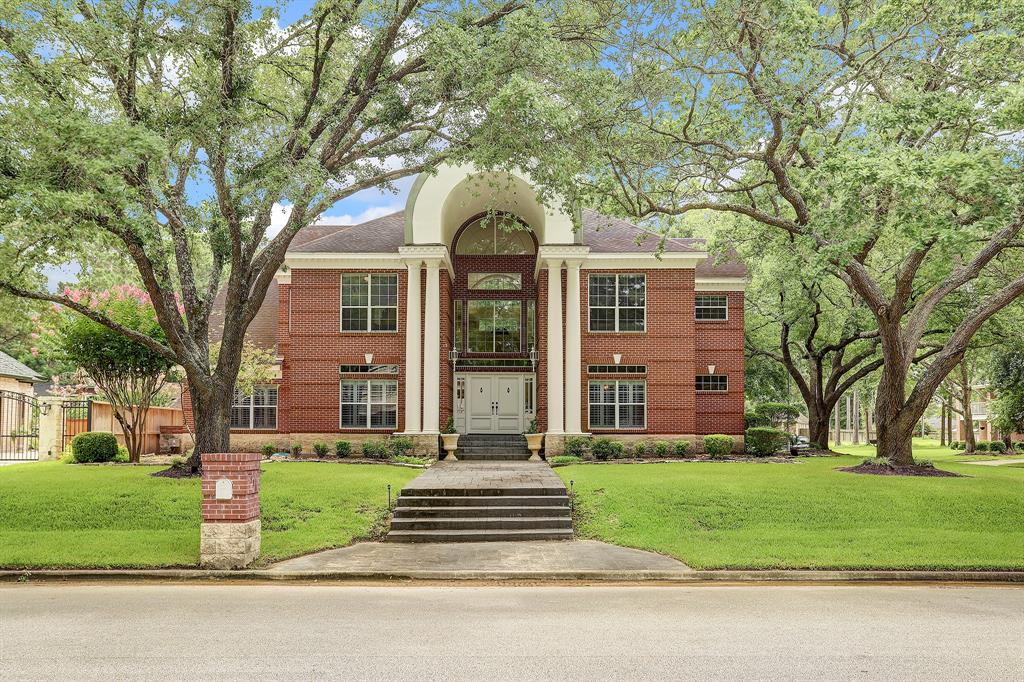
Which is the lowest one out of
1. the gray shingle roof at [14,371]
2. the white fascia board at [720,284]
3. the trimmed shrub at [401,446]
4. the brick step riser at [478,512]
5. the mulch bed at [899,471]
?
the brick step riser at [478,512]

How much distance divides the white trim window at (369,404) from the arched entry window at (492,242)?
5.74 meters

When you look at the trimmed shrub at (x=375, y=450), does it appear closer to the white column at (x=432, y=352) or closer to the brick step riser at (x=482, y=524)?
the white column at (x=432, y=352)

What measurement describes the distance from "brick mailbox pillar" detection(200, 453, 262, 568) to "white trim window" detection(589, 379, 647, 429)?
51.7 ft

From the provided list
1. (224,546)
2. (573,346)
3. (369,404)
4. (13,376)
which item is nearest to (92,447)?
(369,404)

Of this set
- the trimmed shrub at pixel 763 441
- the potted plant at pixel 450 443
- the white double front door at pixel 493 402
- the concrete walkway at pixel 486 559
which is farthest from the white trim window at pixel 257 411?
the trimmed shrub at pixel 763 441

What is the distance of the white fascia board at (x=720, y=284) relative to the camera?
27047mm

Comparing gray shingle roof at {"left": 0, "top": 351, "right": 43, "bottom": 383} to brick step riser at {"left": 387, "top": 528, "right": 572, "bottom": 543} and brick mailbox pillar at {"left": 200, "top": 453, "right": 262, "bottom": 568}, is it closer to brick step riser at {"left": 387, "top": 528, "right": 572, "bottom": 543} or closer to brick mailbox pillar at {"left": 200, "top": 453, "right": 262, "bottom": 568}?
brick step riser at {"left": 387, "top": 528, "right": 572, "bottom": 543}

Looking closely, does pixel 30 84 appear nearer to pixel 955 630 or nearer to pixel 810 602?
pixel 810 602

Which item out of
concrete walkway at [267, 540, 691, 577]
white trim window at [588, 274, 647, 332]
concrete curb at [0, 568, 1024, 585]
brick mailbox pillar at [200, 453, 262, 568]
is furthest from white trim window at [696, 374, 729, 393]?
brick mailbox pillar at [200, 453, 262, 568]

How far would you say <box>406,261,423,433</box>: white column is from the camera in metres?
23.5

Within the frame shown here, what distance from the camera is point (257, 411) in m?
24.9

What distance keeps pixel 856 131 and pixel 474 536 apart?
1318cm

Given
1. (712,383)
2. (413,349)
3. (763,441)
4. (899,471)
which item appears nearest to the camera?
(899,471)

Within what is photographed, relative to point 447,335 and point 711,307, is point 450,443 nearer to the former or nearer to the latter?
point 447,335
